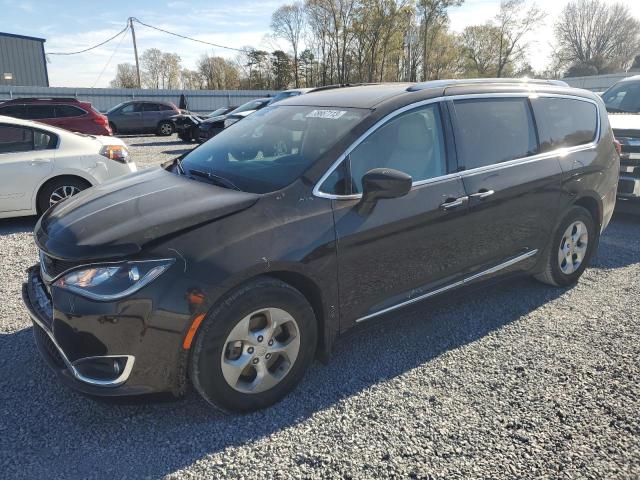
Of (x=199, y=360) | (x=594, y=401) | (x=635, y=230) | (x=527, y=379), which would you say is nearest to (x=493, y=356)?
(x=527, y=379)

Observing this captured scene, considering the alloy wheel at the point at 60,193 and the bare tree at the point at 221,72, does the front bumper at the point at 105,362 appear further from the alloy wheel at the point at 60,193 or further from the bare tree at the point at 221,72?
the bare tree at the point at 221,72

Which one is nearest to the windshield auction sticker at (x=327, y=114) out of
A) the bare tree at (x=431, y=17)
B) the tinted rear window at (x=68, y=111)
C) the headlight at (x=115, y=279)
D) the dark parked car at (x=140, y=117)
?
the headlight at (x=115, y=279)

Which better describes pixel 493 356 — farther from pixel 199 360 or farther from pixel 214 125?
pixel 214 125

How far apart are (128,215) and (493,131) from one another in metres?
2.66

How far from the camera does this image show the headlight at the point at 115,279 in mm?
2385

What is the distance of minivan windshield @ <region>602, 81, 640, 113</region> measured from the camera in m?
8.90

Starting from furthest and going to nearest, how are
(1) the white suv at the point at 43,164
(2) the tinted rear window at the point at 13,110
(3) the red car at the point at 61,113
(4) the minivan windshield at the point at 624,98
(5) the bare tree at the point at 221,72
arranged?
(5) the bare tree at the point at 221,72 < (3) the red car at the point at 61,113 < (2) the tinted rear window at the point at 13,110 < (4) the minivan windshield at the point at 624,98 < (1) the white suv at the point at 43,164

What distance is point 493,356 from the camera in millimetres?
3389

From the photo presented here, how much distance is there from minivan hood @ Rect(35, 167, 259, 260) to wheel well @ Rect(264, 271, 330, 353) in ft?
1.46

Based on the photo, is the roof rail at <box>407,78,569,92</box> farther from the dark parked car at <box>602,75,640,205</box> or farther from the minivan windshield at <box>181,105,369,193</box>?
the dark parked car at <box>602,75,640,205</box>

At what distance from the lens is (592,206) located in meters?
4.58

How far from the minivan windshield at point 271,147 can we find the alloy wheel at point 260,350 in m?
0.76

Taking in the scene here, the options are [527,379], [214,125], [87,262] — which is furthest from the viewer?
[214,125]

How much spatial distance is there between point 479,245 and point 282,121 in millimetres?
1717
